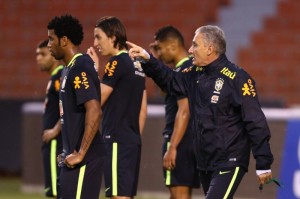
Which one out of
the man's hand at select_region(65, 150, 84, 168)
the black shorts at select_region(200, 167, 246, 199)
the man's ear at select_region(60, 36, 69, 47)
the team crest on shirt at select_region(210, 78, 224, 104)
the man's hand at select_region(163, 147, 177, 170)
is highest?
the man's ear at select_region(60, 36, 69, 47)

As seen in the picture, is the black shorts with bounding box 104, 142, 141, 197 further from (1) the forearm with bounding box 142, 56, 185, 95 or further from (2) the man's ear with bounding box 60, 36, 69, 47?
(2) the man's ear with bounding box 60, 36, 69, 47

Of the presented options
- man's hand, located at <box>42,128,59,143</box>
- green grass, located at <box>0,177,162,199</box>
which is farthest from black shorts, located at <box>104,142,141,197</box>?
green grass, located at <box>0,177,162,199</box>

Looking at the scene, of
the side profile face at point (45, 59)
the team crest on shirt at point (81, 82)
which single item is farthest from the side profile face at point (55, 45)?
the side profile face at point (45, 59)

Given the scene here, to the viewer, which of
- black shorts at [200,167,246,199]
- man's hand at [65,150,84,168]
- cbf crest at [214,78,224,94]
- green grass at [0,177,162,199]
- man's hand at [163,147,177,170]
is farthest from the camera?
green grass at [0,177,162,199]

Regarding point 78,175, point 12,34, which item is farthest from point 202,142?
point 12,34

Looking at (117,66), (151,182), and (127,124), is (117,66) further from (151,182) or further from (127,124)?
(151,182)

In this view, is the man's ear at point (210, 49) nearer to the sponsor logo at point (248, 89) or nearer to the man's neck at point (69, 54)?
the sponsor logo at point (248, 89)

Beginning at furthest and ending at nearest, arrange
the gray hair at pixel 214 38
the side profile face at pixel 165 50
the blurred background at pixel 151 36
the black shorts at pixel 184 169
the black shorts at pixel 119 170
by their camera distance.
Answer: the blurred background at pixel 151 36, the side profile face at pixel 165 50, the black shorts at pixel 184 169, the black shorts at pixel 119 170, the gray hair at pixel 214 38

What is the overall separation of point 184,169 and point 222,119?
7.20 ft

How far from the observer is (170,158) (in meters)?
9.33

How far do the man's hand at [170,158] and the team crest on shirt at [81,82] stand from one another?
7.43 ft

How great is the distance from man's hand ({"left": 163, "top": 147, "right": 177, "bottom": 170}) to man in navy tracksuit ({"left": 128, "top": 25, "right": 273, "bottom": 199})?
62.1 inches

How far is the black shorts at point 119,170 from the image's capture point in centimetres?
871

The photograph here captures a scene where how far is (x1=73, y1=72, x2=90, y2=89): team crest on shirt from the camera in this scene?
23.7 ft
